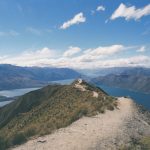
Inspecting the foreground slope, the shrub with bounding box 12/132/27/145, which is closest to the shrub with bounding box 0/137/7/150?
the shrub with bounding box 12/132/27/145

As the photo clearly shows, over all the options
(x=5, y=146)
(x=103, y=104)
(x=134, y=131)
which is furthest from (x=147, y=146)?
(x=103, y=104)

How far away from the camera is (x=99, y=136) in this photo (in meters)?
28.1

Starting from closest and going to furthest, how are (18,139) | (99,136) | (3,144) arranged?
(3,144), (99,136), (18,139)

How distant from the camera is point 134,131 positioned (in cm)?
3216

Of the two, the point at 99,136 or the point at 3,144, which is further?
the point at 99,136

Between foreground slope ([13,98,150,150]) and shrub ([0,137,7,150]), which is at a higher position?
foreground slope ([13,98,150,150])

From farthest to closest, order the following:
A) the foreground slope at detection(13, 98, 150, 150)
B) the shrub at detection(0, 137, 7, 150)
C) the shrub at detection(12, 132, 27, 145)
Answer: the shrub at detection(12, 132, 27, 145) → the shrub at detection(0, 137, 7, 150) → the foreground slope at detection(13, 98, 150, 150)

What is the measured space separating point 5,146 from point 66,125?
28.6 ft

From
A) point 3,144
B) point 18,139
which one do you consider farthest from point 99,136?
point 3,144

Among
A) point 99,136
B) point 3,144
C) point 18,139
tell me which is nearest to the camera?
point 3,144

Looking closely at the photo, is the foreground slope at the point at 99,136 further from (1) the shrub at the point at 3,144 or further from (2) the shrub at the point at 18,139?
(1) the shrub at the point at 3,144

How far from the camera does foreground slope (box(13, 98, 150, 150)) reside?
2541cm

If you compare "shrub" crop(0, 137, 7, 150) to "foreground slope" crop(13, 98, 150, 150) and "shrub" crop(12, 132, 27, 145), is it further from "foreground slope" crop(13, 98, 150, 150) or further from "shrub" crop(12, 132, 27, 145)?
"foreground slope" crop(13, 98, 150, 150)

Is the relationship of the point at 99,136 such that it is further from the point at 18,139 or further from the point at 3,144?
the point at 3,144
